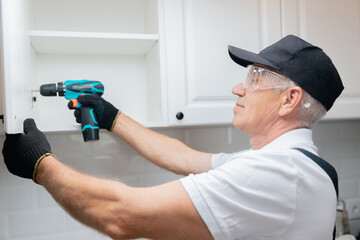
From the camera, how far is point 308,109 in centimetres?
105

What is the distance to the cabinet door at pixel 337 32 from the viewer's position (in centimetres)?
137

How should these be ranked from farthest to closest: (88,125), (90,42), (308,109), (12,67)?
1. (90,42)
2. (88,125)
3. (308,109)
4. (12,67)

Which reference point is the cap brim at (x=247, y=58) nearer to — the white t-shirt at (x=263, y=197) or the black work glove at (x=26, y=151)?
the white t-shirt at (x=263, y=197)

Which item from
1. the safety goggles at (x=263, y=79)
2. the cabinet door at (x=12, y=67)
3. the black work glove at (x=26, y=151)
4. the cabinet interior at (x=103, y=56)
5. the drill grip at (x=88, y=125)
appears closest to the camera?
the cabinet door at (x=12, y=67)

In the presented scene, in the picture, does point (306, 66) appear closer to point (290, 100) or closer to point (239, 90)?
point (290, 100)

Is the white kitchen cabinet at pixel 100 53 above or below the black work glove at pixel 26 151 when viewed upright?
above

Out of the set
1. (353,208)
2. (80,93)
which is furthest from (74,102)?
(353,208)

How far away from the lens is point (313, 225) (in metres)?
0.89

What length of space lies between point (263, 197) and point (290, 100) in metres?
0.35

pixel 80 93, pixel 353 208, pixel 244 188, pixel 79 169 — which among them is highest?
pixel 80 93

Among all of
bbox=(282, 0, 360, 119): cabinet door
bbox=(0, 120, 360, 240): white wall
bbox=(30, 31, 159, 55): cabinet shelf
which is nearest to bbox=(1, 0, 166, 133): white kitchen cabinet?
bbox=(30, 31, 159, 55): cabinet shelf

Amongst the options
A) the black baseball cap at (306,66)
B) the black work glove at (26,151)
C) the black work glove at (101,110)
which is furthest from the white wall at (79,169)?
the black baseball cap at (306,66)

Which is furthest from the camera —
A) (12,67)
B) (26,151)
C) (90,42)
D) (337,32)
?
(337,32)

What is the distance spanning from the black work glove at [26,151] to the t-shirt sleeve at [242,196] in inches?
16.5
